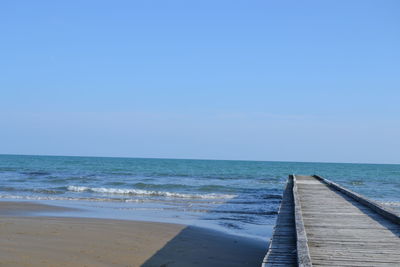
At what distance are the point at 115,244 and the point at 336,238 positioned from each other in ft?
16.2

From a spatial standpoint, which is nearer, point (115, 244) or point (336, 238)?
point (336, 238)

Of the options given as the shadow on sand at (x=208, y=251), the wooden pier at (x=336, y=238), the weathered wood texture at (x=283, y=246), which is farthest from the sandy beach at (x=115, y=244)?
the wooden pier at (x=336, y=238)

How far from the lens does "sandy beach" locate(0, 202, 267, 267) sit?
7.47 meters

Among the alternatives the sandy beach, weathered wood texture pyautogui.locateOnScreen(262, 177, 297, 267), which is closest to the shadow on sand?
the sandy beach

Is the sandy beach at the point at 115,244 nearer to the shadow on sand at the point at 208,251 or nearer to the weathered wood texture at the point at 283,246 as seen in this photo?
the shadow on sand at the point at 208,251

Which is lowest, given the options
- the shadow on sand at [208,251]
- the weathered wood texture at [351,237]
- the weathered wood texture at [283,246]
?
the shadow on sand at [208,251]

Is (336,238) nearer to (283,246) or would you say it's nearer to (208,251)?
(283,246)

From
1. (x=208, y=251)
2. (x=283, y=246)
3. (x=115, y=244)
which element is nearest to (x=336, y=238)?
(x=283, y=246)

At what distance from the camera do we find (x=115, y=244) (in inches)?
350

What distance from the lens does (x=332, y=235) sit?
19.4 ft

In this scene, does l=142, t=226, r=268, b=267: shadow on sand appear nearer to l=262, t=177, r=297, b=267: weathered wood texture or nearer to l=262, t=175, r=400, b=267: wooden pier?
l=262, t=175, r=400, b=267: wooden pier

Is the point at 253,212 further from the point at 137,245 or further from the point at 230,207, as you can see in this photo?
the point at 137,245

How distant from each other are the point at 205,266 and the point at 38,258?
9.54 feet

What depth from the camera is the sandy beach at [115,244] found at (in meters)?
7.47
